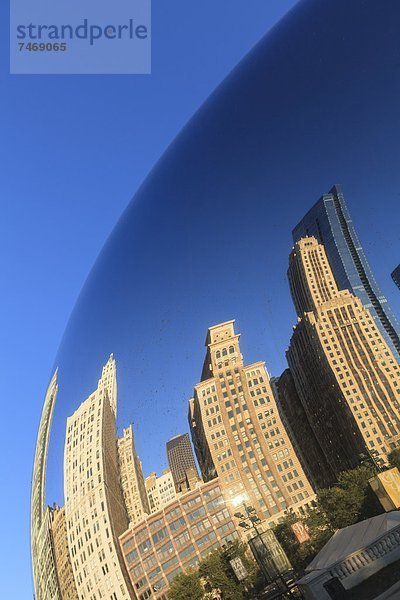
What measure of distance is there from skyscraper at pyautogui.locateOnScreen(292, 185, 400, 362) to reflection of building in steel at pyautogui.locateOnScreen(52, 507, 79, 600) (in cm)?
180

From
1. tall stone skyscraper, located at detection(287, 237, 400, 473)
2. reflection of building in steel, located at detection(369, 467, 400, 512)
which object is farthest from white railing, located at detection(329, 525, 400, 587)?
tall stone skyscraper, located at detection(287, 237, 400, 473)

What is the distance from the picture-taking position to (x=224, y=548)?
1379mm

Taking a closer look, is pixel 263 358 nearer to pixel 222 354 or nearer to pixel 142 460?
pixel 222 354

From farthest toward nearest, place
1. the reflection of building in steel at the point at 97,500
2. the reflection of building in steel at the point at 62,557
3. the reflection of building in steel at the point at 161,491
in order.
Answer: the reflection of building in steel at the point at 62,557
the reflection of building in steel at the point at 97,500
the reflection of building in steel at the point at 161,491

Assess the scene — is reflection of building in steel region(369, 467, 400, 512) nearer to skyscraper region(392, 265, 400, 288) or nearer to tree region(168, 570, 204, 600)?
skyscraper region(392, 265, 400, 288)

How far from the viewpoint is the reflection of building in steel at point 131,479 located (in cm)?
155

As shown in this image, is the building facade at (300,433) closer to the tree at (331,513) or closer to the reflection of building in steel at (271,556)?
the tree at (331,513)

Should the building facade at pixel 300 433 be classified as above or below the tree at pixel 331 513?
above

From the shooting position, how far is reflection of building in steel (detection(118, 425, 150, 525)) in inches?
60.9

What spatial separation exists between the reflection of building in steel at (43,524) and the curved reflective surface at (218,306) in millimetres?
29

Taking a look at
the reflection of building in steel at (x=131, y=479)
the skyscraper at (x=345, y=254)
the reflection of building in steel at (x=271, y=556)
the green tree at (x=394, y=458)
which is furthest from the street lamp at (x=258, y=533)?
the skyscraper at (x=345, y=254)

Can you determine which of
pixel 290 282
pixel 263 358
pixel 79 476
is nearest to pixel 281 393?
pixel 263 358

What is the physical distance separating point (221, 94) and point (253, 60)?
0.29 metres

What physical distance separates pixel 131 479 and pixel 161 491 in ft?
0.70
